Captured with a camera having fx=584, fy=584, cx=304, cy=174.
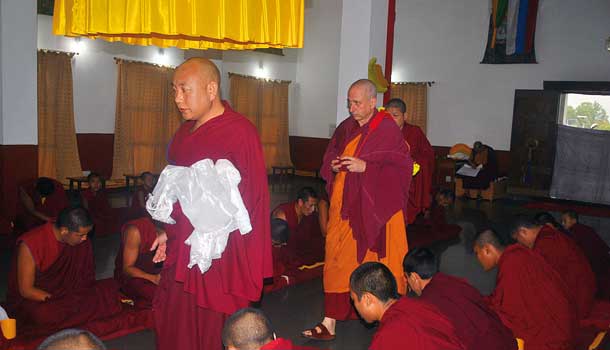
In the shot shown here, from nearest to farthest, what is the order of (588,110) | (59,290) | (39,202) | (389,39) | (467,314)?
1. (467,314)
2. (59,290)
3. (389,39)
4. (39,202)
5. (588,110)

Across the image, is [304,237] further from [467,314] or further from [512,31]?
→ [512,31]

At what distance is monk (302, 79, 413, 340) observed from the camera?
159 inches

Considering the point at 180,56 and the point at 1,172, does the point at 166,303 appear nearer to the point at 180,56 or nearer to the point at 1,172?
the point at 1,172

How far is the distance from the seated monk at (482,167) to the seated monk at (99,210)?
776 cm

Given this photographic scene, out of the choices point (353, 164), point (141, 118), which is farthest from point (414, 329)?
point (141, 118)

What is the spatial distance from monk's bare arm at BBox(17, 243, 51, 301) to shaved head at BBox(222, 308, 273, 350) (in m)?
2.29

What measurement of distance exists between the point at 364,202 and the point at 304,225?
7.49ft

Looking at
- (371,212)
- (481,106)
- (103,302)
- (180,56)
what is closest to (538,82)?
(481,106)

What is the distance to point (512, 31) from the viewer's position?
13273 mm

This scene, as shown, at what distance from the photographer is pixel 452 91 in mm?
14430

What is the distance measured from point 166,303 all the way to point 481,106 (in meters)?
12.5

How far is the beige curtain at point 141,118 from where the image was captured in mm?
11703

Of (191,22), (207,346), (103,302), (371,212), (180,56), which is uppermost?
(180,56)

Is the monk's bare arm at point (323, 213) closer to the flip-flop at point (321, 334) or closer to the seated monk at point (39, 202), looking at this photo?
the flip-flop at point (321, 334)
